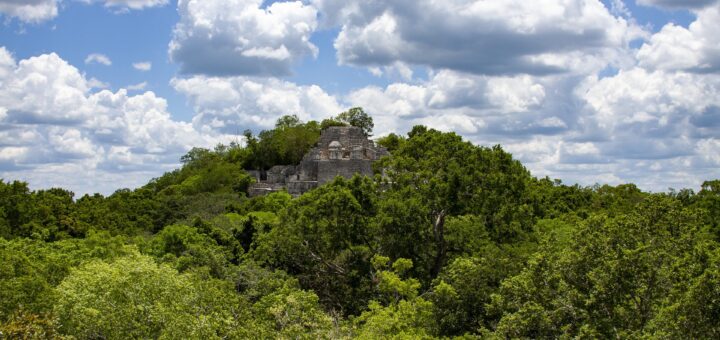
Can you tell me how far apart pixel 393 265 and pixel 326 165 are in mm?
38880

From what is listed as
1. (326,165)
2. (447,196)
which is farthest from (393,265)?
(326,165)

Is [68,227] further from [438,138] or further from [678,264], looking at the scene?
[678,264]

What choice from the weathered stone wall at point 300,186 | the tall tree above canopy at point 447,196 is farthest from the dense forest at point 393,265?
the weathered stone wall at point 300,186

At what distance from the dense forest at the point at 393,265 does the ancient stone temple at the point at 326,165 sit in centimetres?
1612

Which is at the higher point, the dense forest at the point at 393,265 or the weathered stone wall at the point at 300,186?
the weathered stone wall at the point at 300,186

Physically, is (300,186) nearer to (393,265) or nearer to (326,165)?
(326,165)

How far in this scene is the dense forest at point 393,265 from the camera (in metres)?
17.6

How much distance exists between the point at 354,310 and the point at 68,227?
20.3m

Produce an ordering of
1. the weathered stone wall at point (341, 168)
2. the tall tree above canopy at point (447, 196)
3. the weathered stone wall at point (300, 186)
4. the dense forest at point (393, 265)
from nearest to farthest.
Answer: the dense forest at point (393, 265) < the tall tree above canopy at point (447, 196) < the weathered stone wall at point (300, 186) < the weathered stone wall at point (341, 168)

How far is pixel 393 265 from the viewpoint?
83.3 feet

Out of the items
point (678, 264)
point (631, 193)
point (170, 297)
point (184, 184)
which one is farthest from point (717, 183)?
point (184, 184)

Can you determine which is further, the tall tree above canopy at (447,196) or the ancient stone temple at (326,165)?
the ancient stone temple at (326,165)

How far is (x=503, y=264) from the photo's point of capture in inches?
953

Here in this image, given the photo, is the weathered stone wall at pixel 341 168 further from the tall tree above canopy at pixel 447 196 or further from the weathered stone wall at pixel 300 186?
the tall tree above canopy at pixel 447 196
